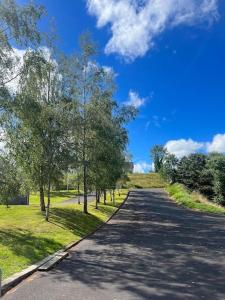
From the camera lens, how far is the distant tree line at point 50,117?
62.8ft

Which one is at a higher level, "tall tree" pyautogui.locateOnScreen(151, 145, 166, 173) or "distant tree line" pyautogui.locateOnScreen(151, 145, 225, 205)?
"tall tree" pyautogui.locateOnScreen(151, 145, 166, 173)

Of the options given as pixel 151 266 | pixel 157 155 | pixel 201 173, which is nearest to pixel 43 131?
pixel 151 266

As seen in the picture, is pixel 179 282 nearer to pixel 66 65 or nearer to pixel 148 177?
pixel 66 65

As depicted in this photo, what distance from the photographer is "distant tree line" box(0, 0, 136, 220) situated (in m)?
19.1

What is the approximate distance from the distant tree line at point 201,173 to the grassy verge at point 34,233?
4354 centimetres

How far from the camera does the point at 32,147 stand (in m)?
24.5

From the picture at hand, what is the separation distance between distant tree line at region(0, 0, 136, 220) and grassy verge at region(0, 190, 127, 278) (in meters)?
1.37

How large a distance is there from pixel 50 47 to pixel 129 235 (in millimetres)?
11975

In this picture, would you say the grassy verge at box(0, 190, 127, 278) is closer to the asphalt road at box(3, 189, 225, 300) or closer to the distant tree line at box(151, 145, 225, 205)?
the asphalt road at box(3, 189, 225, 300)

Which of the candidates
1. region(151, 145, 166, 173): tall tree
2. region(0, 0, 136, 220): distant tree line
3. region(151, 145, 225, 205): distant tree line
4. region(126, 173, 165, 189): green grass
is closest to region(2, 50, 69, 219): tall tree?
region(0, 0, 136, 220): distant tree line

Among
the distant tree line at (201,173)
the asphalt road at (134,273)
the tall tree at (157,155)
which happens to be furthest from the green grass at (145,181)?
the asphalt road at (134,273)

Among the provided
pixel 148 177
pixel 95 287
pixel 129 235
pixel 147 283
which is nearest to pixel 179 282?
pixel 147 283

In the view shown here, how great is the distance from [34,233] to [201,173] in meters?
68.5

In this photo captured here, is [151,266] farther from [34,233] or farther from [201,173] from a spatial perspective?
[201,173]
